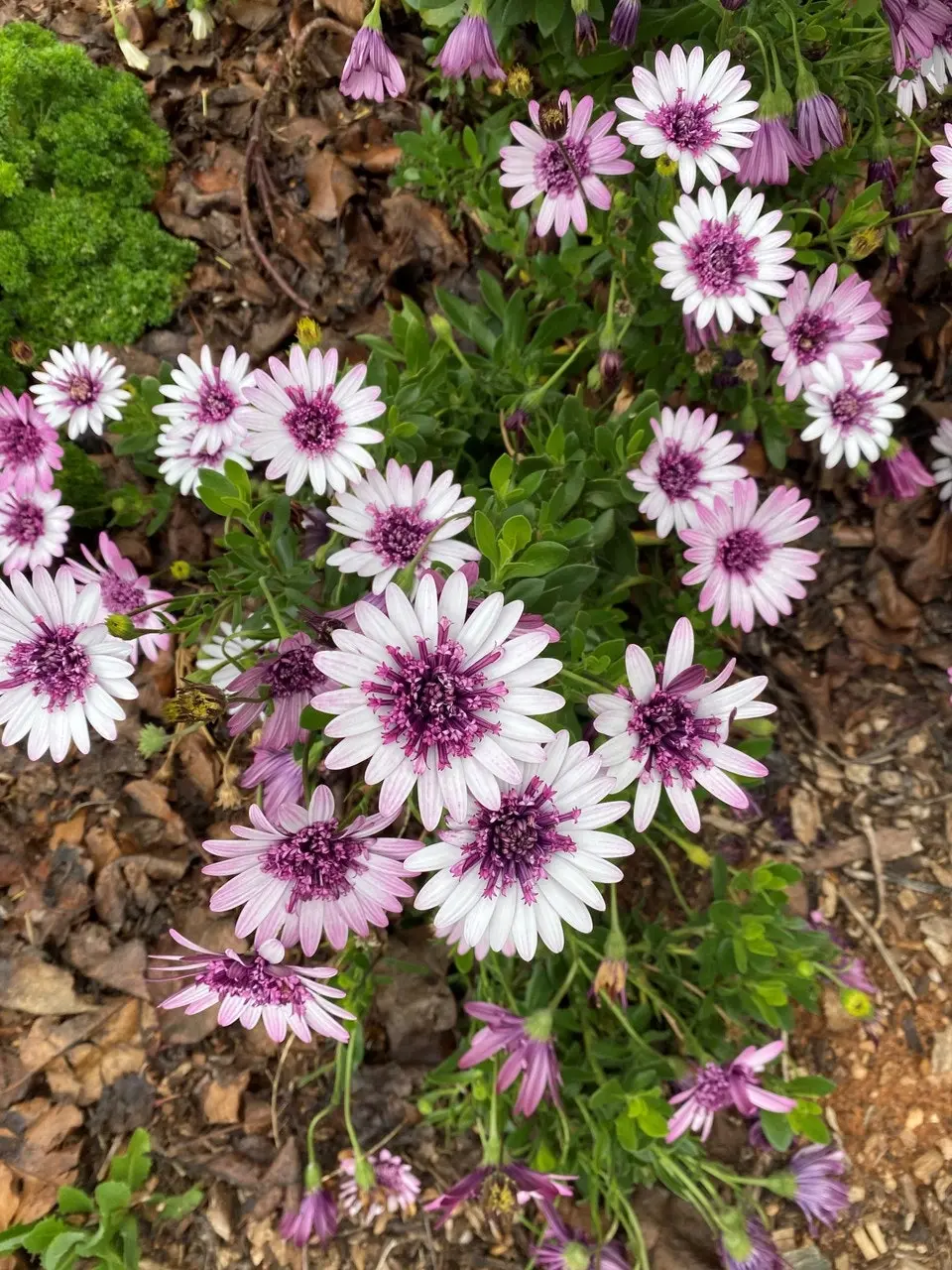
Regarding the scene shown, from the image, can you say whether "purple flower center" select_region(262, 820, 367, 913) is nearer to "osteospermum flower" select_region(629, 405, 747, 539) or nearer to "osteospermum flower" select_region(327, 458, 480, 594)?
"osteospermum flower" select_region(327, 458, 480, 594)

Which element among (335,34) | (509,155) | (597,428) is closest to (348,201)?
(335,34)

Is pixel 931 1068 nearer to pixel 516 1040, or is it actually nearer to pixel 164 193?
pixel 516 1040

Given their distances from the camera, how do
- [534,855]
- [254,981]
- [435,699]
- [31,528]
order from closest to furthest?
[435,699] < [534,855] < [254,981] < [31,528]

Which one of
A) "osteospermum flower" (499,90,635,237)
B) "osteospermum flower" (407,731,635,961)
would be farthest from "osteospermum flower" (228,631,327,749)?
"osteospermum flower" (499,90,635,237)

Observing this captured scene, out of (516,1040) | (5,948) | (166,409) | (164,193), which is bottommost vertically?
(516,1040)

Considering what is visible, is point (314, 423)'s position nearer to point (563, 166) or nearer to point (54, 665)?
point (54, 665)

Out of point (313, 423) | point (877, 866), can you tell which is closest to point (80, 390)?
point (313, 423)

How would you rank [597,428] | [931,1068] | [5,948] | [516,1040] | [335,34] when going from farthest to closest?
[335,34]
[931,1068]
[5,948]
[597,428]
[516,1040]
